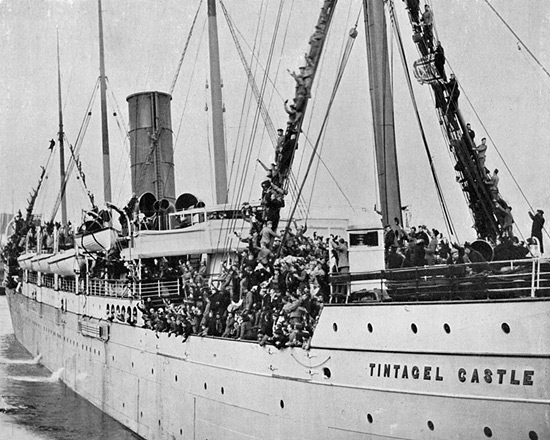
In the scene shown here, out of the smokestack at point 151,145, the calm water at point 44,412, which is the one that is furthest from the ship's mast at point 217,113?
the calm water at point 44,412

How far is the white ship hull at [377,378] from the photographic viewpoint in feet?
27.2

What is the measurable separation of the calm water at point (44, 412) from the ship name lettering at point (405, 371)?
9.77 metres


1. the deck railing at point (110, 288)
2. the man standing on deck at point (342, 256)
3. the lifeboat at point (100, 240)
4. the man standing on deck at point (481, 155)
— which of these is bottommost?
the deck railing at point (110, 288)

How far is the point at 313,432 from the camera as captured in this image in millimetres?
10688

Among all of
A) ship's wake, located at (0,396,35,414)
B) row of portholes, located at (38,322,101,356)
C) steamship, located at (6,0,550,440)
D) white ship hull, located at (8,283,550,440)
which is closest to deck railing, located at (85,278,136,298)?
steamship, located at (6,0,550,440)

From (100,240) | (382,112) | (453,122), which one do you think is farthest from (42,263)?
(453,122)

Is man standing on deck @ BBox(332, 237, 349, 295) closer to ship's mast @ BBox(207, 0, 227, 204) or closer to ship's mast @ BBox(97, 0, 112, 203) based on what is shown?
ship's mast @ BBox(207, 0, 227, 204)

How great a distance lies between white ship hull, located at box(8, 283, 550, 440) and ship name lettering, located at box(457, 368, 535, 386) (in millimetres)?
12

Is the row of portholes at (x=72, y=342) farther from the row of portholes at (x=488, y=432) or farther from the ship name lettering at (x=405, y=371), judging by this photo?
the row of portholes at (x=488, y=432)

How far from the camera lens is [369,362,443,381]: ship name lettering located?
900 cm

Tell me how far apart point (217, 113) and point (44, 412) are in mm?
10393

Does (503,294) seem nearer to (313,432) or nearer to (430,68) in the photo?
(313,432)

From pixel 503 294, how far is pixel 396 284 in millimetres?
1414

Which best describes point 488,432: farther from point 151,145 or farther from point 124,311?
point 151,145
